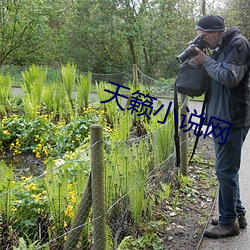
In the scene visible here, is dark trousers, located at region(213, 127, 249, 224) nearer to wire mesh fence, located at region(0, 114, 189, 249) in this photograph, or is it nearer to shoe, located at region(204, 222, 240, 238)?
shoe, located at region(204, 222, 240, 238)

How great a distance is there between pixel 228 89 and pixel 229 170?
701mm

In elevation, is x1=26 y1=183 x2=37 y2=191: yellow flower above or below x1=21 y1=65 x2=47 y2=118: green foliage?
below

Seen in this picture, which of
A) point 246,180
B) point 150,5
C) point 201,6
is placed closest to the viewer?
point 246,180

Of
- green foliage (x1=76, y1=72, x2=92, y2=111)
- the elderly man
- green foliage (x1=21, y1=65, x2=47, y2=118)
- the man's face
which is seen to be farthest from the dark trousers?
green foliage (x1=76, y1=72, x2=92, y2=111)

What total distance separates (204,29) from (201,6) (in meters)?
15.6

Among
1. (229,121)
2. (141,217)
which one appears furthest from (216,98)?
(141,217)

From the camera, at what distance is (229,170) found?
3.18 m

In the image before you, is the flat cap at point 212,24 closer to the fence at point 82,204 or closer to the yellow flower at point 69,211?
the fence at point 82,204

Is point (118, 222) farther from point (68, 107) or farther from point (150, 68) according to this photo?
point (150, 68)

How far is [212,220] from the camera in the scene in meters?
3.71

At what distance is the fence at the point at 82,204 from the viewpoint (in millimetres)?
2492

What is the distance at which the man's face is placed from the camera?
120 inches

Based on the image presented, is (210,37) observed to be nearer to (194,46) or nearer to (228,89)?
(194,46)

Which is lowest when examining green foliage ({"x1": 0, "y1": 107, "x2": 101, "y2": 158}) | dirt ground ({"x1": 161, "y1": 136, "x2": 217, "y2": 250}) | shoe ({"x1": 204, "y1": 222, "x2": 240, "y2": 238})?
dirt ground ({"x1": 161, "y1": 136, "x2": 217, "y2": 250})
